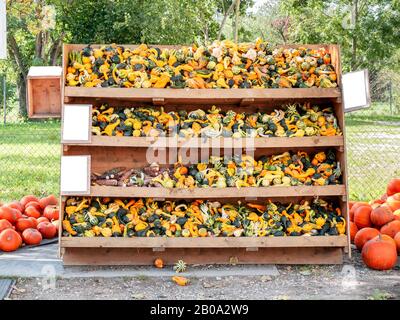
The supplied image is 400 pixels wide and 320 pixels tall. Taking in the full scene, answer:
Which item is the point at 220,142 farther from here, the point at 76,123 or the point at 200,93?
the point at 76,123

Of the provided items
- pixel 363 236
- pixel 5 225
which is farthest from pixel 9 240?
pixel 363 236

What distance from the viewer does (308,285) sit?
5.33 m

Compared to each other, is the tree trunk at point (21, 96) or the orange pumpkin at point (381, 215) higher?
the tree trunk at point (21, 96)

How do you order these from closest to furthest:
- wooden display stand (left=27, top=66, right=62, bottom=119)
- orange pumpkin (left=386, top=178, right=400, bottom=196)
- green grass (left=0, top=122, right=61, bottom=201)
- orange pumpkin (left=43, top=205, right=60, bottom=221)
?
wooden display stand (left=27, top=66, right=62, bottom=119)
orange pumpkin (left=43, top=205, right=60, bottom=221)
orange pumpkin (left=386, top=178, right=400, bottom=196)
green grass (left=0, top=122, right=61, bottom=201)

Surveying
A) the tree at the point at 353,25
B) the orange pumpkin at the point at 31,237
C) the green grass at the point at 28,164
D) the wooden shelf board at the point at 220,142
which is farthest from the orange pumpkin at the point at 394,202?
the tree at the point at 353,25

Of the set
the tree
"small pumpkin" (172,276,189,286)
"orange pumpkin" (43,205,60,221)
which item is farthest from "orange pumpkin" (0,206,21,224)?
the tree

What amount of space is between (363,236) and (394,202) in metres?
0.78

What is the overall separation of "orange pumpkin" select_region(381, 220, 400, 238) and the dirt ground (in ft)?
1.84

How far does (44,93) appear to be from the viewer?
606cm

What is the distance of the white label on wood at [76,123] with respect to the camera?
551 cm

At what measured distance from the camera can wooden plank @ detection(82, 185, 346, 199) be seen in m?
5.62

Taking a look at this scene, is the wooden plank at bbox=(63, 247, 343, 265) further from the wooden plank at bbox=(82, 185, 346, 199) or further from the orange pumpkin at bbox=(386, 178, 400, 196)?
the orange pumpkin at bbox=(386, 178, 400, 196)

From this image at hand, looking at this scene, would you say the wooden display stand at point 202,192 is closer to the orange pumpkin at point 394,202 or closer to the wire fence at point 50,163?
the orange pumpkin at point 394,202

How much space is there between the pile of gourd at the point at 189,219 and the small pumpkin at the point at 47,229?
2.86 feet
